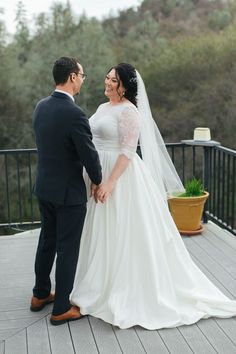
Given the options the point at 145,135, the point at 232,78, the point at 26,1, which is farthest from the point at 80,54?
the point at 145,135

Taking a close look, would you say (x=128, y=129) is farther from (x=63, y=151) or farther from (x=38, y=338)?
(x=38, y=338)

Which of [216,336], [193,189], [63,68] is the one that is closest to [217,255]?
[193,189]

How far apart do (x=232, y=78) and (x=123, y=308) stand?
13.2 meters

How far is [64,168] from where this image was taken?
270 centimetres

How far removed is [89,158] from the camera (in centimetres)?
264

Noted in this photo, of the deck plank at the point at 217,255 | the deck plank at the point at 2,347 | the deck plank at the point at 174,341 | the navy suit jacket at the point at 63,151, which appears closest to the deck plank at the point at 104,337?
the deck plank at the point at 174,341

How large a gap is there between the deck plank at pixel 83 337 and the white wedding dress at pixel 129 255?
0.09 meters

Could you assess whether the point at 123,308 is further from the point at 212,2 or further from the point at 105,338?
the point at 212,2

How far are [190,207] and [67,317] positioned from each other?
196cm

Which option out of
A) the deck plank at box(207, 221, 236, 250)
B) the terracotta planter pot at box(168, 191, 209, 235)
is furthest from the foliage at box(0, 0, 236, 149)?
the terracotta planter pot at box(168, 191, 209, 235)

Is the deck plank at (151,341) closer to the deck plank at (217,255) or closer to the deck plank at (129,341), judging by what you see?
the deck plank at (129,341)

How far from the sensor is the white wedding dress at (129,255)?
9.45 feet

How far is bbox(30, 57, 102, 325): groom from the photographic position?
2621 millimetres

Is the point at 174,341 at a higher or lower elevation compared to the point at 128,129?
lower
